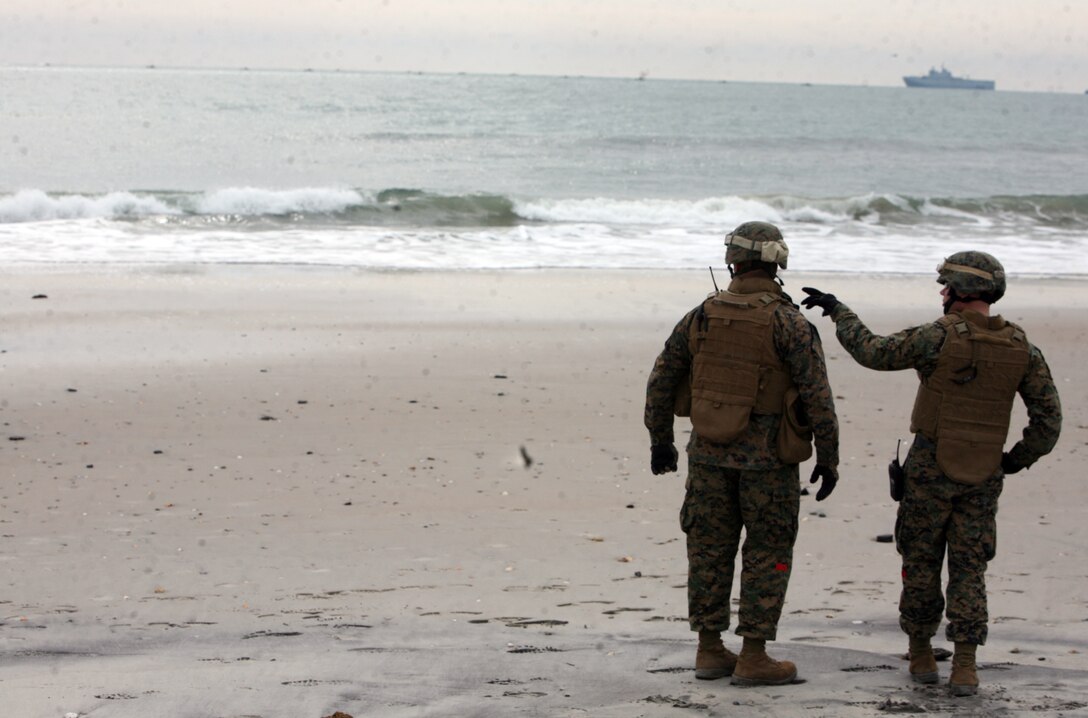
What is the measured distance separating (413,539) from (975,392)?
9.40ft

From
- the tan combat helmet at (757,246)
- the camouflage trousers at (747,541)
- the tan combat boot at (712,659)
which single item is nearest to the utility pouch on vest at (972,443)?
the camouflage trousers at (747,541)

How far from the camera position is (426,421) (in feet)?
26.5

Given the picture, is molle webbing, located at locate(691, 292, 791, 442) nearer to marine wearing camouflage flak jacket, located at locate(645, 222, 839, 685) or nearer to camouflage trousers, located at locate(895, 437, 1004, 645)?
marine wearing camouflage flak jacket, located at locate(645, 222, 839, 685)

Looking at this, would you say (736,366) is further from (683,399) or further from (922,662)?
(922,662)

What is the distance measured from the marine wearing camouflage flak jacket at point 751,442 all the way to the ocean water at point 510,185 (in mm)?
12174

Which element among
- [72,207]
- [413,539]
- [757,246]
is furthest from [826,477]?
[72,207]

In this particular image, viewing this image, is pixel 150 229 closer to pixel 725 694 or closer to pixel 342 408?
pixel 342 408

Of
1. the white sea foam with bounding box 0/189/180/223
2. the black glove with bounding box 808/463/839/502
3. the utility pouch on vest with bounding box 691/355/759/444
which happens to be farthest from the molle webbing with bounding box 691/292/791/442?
the white sea foam with bounding box 0/189/180/223

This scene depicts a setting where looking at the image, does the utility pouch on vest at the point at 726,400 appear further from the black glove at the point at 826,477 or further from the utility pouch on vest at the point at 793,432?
the black glove at the point at 826,477

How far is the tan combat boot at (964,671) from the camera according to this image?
4.07m

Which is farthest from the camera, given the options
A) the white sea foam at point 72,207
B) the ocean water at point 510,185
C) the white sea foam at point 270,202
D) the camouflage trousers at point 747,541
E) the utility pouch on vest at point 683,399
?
the white sea foam at point 270,202

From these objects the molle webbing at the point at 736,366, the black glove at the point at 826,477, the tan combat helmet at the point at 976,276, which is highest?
the tan combat helmet at the point at 976,276

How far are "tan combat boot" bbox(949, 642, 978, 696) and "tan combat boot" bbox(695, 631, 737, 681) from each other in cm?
74

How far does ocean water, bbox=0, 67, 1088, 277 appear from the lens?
18938 millimetres
